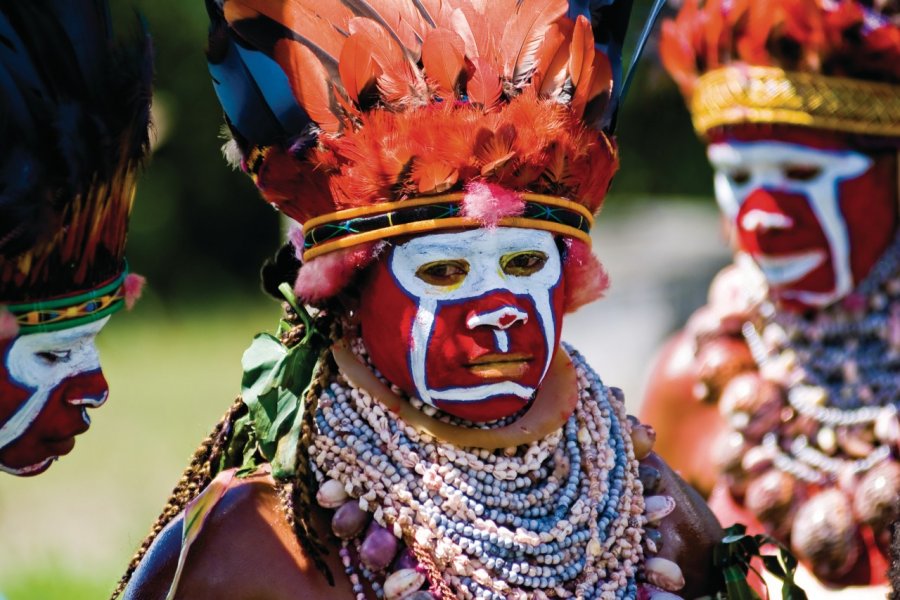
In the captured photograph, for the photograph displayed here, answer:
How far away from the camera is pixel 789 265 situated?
Answer: 4.55 metres

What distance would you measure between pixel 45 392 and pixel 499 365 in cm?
97

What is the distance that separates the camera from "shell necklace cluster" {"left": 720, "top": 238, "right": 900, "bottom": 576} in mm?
4344

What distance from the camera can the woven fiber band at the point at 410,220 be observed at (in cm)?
284

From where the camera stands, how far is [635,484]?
315cm

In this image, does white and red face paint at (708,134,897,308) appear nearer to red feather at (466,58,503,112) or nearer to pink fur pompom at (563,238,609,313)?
pink fur pompom at (563,238,609,313)

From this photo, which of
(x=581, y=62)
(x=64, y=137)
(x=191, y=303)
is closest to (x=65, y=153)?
(x=64, y=137)

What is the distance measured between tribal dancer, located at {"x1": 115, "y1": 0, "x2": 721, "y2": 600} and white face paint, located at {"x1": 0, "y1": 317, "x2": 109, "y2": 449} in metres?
0.40

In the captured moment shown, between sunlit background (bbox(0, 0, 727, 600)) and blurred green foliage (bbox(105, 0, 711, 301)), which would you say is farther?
blurred green foliage (bbox(105, 0, 711, 301))

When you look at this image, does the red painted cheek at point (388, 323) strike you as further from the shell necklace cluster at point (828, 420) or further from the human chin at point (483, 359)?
the shell necklace cluster at point (828, 420)

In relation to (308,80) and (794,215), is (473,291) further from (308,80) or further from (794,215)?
(794,215)

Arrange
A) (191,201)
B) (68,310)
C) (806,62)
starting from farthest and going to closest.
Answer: (191,201), (806,62), (68,310)

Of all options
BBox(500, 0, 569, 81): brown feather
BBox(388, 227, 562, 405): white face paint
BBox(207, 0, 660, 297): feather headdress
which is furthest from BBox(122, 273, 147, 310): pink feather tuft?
BBox(500, 0, 569, 81): brown feather

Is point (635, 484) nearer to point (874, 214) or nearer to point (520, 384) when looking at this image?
point (520, 384)

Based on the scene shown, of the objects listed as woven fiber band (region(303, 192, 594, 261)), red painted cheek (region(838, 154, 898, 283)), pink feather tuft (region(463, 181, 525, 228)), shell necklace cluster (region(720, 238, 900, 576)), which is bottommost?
shell necklace cluster (region(720, 238, 900, 576))
